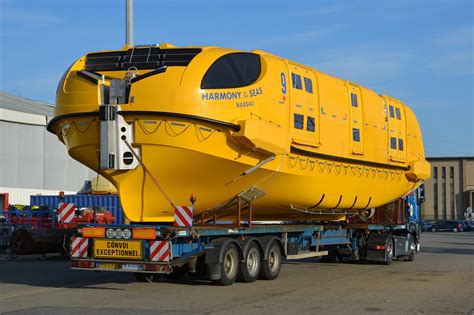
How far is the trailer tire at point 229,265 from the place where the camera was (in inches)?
562

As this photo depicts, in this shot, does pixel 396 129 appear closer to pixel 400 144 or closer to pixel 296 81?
pixel 400 144

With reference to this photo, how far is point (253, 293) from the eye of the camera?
1344 centimetres

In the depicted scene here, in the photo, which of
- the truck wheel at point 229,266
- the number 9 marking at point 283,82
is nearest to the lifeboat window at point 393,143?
the number 9 marking at point 283,82

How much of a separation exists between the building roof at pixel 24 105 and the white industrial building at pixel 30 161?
29 centimetres

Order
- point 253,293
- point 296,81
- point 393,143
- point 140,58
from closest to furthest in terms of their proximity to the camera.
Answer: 1. point 253,293
2. point 140,58
3. point 296,81
4. point 393,143

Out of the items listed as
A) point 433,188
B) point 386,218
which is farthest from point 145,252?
point 433,188

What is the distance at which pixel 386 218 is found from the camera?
23.3m

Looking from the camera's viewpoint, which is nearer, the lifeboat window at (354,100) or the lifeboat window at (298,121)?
the lifeboat window at (298,121)

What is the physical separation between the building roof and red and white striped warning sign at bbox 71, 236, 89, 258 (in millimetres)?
30128

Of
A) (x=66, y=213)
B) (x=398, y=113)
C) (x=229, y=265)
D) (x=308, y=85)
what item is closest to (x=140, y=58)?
(x=66, y=213)

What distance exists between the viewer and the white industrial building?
1497 inches

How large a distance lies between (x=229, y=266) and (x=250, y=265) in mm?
780

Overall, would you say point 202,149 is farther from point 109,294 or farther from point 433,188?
point 433,188

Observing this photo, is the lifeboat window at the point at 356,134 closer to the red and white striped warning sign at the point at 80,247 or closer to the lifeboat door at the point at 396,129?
the lifeboat door at the point at 396,129
